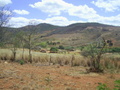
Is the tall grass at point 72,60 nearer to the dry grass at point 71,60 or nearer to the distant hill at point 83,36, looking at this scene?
the dry grass at point 71,60

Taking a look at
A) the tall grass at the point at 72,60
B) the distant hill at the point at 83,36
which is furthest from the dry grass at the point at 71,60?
the distant hill at the point at 83,36

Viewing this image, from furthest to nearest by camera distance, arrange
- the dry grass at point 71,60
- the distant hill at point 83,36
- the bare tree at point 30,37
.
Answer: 1. the distant hill at point 83,36
2. the bare tree at point 30,37
3. the dry grass at point 71,60

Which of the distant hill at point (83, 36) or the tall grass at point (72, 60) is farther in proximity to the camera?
the distant hill at point (83, 36)

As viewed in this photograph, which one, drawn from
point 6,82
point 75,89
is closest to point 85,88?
point 75,89

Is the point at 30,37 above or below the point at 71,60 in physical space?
above

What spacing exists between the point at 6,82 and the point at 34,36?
10472mm

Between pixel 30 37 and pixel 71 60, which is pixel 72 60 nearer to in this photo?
pixel 71 60

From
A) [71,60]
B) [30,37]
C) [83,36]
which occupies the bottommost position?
[71,60]

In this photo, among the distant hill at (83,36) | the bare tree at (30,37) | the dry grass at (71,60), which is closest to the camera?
the dry grass at (71,60)

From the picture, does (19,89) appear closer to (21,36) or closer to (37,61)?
(37,61)

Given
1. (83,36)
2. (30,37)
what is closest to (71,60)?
(30,37)

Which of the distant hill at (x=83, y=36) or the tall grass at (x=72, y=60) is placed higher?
the distant hill at (x=83, y=36)

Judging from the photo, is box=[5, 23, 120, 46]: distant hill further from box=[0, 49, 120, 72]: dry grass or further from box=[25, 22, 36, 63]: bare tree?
box=[0, 49, 120, 72]: dry grass

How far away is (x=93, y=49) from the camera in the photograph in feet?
39.3
